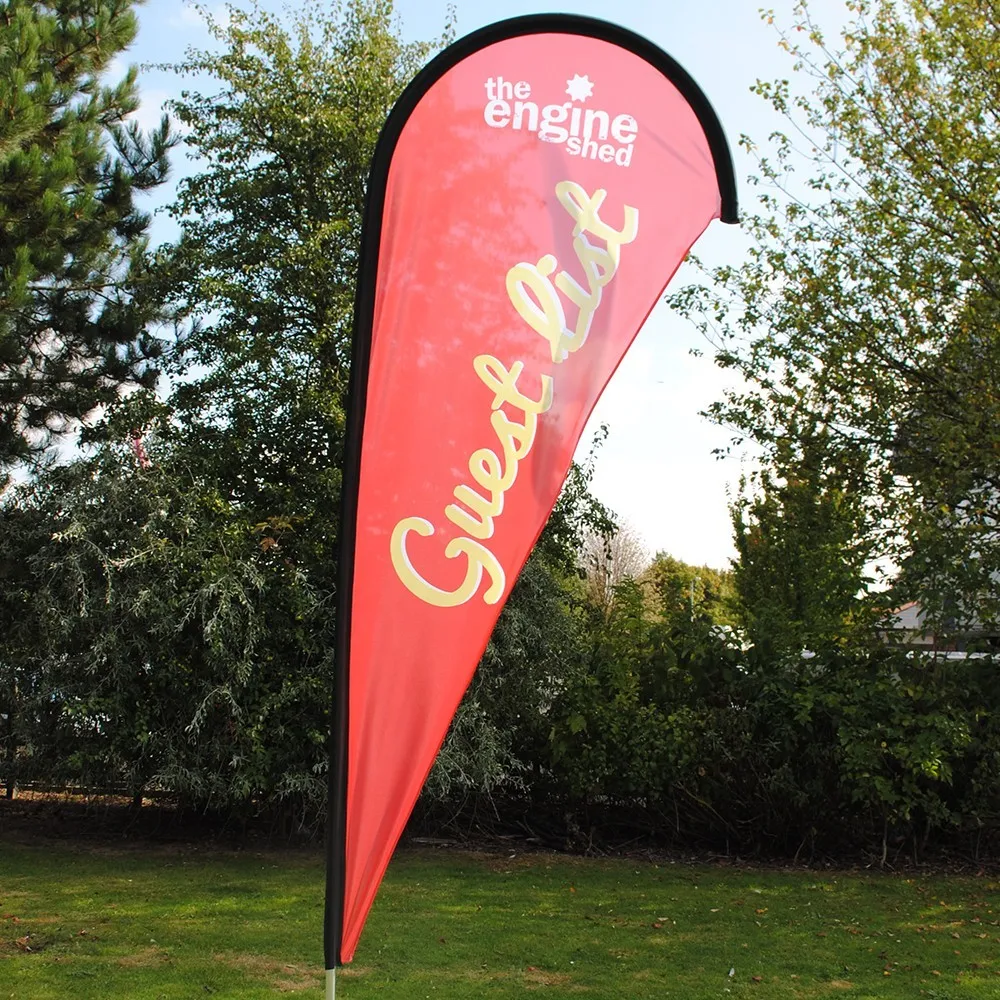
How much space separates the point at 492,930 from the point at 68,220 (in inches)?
246

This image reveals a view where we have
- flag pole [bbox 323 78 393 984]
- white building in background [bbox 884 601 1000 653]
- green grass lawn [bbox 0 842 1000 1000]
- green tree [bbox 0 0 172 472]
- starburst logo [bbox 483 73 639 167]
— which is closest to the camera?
flag pole [bbox 323 78 393 984]

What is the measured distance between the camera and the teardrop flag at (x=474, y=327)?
359cm

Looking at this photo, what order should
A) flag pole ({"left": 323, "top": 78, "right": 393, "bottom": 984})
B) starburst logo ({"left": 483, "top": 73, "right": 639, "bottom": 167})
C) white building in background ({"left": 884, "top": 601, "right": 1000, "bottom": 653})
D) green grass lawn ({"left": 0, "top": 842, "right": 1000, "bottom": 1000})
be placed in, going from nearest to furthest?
flag pole ({"left": 323, "top": 78, "right": 393, "bottom": 984}), starburst logo ({"left": 483, "top": 73, "right": 639, "bottom": 167}), green grass lawn ({"left": 0, "top": 842, "right": 1000, "bottom": 1000}), white building in background ({"left": 884, "top": 601, "right": 1000, "bottom": 653})

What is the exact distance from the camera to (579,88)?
3.92 metres

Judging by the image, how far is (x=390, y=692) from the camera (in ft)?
11.8

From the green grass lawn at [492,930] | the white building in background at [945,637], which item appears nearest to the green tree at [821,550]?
the white building in background at [945,637]

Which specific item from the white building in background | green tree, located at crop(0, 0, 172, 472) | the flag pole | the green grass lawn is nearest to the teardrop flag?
the flag pole

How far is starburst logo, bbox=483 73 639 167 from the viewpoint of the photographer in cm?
389

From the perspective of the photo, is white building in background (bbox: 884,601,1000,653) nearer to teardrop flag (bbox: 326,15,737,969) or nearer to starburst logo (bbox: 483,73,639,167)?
teardrop flag (bbox: 326,15,737,969)

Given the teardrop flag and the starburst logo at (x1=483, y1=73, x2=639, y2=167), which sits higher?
the starburst logo at (x1=483, y1=73, x2=639, y2=167)

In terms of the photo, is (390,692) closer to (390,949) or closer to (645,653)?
(390,949)

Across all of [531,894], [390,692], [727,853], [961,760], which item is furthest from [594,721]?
[390,692]

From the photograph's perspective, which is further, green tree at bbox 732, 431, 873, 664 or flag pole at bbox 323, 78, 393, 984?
green tree at bbox 732, 431, 873, 664

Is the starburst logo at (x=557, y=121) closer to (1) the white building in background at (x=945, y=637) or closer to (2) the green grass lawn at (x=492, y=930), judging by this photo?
(2) the green grass lawn at (x=492, y=930)
